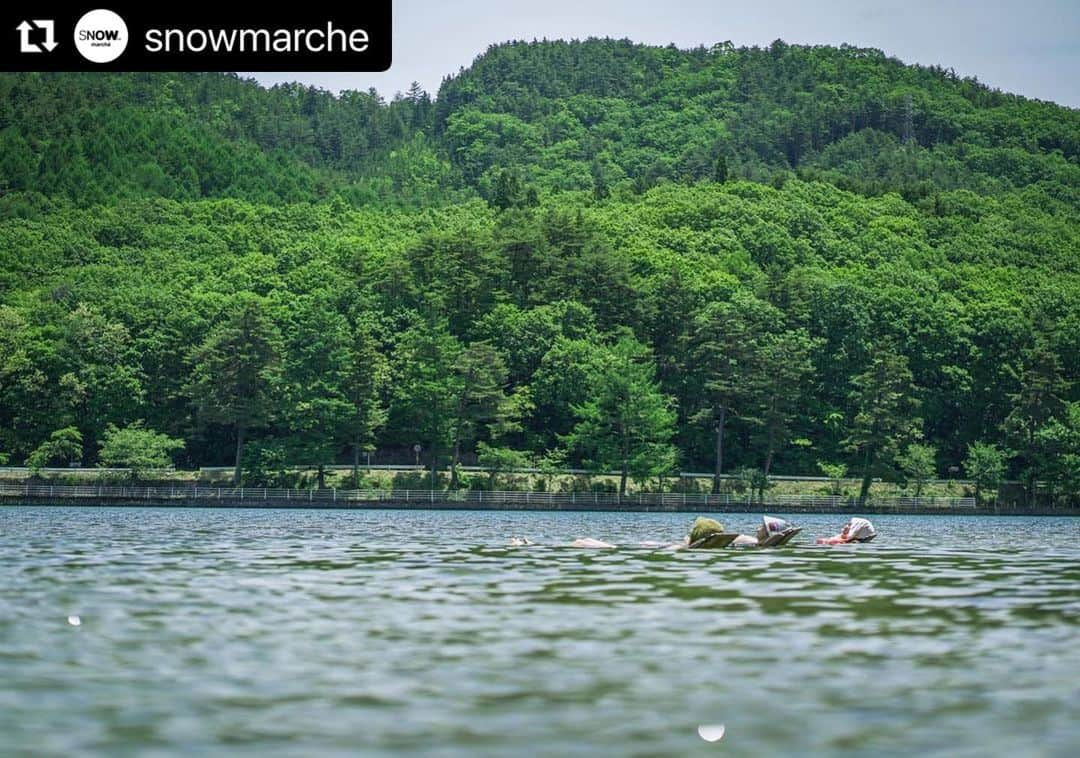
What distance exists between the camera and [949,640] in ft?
68.7

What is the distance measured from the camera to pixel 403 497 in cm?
9606

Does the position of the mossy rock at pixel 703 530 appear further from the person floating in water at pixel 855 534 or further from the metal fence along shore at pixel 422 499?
the metal fence along shore at pixel 422 499

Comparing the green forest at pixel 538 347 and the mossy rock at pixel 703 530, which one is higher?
the green forest at pixel 538 347

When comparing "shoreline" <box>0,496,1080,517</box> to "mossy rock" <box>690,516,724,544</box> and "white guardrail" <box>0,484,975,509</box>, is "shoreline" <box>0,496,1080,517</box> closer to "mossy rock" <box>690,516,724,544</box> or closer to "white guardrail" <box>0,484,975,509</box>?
"white guardrail" <box>0,484,975,509</box>

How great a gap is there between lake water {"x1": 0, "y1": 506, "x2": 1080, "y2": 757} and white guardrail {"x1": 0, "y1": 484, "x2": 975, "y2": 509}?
56445 mm

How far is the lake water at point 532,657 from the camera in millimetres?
14258

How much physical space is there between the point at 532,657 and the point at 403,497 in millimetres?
77497

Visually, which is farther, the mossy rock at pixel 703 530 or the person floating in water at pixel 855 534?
the person floating in water at pixel 855 534

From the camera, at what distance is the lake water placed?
14258 millimetres

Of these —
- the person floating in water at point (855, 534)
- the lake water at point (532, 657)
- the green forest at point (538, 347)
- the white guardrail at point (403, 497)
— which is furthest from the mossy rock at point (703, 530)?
the green forest at point (538, 347)

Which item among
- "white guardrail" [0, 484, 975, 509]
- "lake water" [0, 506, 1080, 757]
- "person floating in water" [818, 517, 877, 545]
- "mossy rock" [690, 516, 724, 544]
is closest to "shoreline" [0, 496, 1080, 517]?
"white guardrail" [0, 484, 975, 509]

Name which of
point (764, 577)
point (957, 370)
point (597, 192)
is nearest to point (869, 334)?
point (957, 370)

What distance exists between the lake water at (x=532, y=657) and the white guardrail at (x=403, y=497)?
56.4 m

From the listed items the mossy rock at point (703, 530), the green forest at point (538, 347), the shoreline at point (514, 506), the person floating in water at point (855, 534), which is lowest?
the shoreline at point (514, 506)
